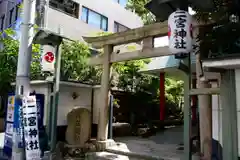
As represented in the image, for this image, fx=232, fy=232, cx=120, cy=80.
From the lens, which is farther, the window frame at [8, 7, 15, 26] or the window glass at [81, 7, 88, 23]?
the window glass at [81, 7, 88, 23]

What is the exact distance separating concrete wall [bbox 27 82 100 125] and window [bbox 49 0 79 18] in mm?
8787

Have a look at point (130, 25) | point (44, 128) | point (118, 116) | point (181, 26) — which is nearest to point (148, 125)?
point (118, 116)

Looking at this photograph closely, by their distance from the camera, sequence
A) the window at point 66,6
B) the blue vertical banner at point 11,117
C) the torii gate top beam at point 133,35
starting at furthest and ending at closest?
1. the window at point 66,6
2. the torii gate top beam at point 133,35
3. the blue vertical banner at point 11,117

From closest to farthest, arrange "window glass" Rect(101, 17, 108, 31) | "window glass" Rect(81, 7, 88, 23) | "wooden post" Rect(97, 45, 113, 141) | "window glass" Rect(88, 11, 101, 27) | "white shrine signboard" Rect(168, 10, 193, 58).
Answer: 1. "white shrine signboard" Rect(168, 10, 193, 58)
2. "wooden post" Rect(97, 45, 113, 141)
3. "window glass" Rect(81, 7, 88, 23)
4. "window glass" Rect(88, 11, 101, 27)
5. "window glass" Rect(101, 17, 108, 31)

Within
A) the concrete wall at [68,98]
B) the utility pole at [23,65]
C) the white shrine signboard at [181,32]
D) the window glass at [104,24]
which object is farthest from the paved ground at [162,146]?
the window glass at [104,24]

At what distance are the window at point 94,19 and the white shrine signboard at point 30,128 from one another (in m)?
14.0

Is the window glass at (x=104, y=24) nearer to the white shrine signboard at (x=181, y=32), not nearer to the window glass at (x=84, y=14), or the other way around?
the window glass at (x=84, y=14)

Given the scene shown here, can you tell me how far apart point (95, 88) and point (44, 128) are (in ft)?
10.2

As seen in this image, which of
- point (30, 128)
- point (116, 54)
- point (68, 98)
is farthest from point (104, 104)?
point (30, 128)

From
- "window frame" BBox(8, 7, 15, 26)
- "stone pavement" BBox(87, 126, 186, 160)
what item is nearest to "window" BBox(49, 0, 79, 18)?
"window frame" BBox(8, 7, 15, 26)

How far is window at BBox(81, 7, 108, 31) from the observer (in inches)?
762

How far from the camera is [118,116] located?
14562 millimetres

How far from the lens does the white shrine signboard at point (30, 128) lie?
615 cm

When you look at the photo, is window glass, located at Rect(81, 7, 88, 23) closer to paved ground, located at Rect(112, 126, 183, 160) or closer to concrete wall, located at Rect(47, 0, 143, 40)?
concrete wall, located at Rect(47, 0, 143, 40)
